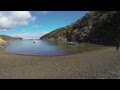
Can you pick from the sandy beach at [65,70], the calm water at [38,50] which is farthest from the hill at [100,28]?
the sandy beach at [65,70]

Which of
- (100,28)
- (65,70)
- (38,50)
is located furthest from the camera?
(100,28)

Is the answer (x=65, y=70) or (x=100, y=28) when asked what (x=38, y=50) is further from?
(x=65, y=70)

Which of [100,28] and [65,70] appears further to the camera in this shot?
[100,28]

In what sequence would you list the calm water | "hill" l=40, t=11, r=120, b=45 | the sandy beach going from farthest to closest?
"hill" l=40, t=11, r=120, b=45 < the calm water < the sandy beach

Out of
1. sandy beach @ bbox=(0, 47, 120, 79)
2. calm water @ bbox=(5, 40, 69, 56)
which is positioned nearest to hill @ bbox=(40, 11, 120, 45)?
calm water @ bbox=(5, 40, 69, 56)

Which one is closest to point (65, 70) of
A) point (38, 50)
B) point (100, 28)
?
point (38, 50)

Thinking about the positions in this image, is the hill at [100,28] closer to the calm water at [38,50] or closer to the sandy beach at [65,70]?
the calm water at [38,50]

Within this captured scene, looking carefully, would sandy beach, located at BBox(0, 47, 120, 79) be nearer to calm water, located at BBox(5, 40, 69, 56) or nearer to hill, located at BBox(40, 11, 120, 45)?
calm water, located at BBox(5, 40, 69, 56)

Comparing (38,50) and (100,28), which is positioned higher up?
(100,28)

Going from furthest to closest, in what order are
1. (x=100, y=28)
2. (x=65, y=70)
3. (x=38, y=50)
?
(x=100, y=28) → (x=38, y=50) → (x=65, y=70)

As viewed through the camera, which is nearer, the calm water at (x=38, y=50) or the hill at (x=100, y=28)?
the calm water at (x=38, y=50)
